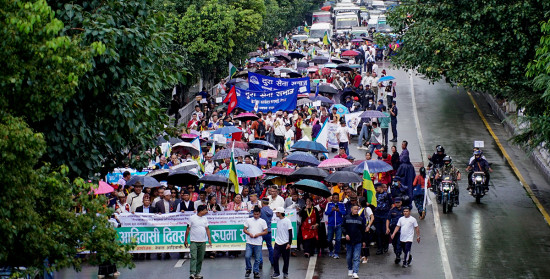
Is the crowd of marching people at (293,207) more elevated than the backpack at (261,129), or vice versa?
the backpack at (261,129)

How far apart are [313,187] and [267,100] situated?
12319mm

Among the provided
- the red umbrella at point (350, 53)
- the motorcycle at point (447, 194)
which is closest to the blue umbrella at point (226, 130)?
the motorcycle at point (447, 194)

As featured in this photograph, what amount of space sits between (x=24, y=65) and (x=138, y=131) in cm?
380

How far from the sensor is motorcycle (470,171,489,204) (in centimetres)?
2550

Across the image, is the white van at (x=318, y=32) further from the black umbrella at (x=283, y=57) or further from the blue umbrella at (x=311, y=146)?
the blue umbrella at (x=311, y=146)

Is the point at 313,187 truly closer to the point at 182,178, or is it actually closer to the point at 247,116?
the point at 182,178

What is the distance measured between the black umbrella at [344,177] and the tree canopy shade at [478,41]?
5060 mm

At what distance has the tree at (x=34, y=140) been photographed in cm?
1120

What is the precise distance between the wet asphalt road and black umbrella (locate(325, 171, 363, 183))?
1.88 metres

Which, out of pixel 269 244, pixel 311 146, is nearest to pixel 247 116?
pixel 311 146

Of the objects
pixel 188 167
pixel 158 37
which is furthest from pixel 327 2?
pixel 158 37

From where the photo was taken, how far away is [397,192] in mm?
22578

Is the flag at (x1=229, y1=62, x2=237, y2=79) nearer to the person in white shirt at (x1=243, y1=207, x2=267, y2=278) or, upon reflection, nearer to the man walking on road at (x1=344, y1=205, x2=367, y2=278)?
the man walking on road at (x1=344, y1=205, x2=367, y2=278)

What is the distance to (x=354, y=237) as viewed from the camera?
18.4 metres
